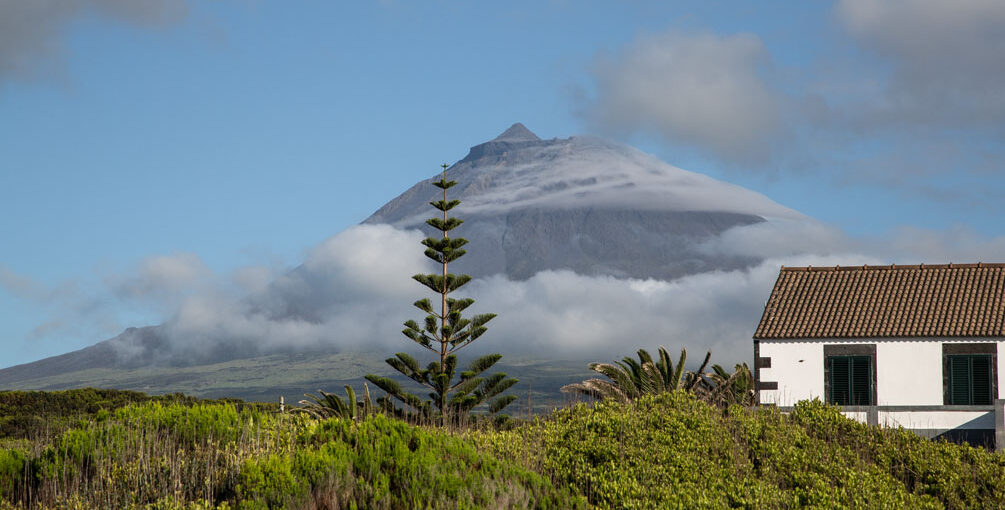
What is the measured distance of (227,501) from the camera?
13.3m

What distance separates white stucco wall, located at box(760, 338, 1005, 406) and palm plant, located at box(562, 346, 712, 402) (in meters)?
2.13

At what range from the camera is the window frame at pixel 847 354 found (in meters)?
30.7

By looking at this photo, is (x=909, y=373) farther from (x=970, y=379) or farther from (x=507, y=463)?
(x=507, y=463)

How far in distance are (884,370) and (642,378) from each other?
6.94 m

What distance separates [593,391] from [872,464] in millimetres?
13754

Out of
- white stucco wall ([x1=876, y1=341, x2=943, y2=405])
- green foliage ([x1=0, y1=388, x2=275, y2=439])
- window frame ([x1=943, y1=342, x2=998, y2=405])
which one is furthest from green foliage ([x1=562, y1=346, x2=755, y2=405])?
green foliage ([x1=0, y1=388, x2=275, y2=439])

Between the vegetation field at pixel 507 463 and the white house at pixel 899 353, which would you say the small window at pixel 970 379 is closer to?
the white house at pixel 899 353

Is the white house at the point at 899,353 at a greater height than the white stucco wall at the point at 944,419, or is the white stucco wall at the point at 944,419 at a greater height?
the white house at the point at 899,353

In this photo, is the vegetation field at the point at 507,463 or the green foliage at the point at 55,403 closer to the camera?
the vegetation field at the point at 507,463

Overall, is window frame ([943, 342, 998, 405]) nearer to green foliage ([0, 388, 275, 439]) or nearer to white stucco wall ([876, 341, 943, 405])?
white stucco wall ([876, 341, 943, 405])

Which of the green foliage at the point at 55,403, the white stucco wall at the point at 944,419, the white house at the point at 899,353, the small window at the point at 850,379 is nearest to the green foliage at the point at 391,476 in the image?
the white house at the point at 899,353

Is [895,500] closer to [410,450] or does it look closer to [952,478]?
[952,478]

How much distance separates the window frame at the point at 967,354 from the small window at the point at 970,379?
50 mm

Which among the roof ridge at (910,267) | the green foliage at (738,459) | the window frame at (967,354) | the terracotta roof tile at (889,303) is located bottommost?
the green foliage at (738,459)
